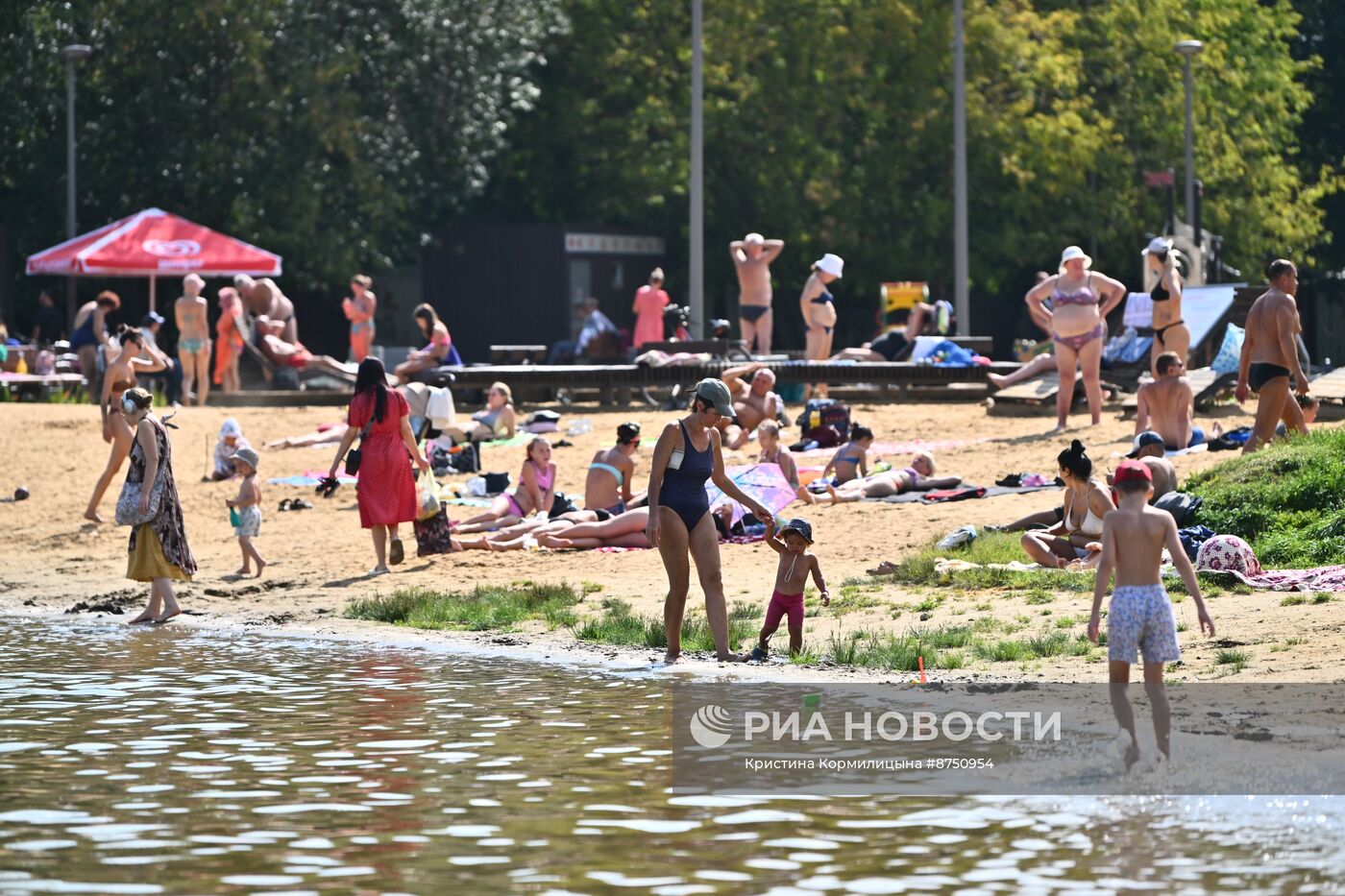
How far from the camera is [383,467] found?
16641 mm

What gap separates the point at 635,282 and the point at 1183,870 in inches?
1387

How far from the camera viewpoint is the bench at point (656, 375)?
26172 mm

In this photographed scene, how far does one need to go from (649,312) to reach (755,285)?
9.23 ft

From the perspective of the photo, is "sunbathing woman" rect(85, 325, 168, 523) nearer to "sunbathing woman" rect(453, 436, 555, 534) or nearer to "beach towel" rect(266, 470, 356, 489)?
"beach towel" rect(266, 470, 356, 489)

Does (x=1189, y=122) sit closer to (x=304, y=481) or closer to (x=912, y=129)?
(x=912, y=129)

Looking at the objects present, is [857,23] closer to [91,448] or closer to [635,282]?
[635,282]

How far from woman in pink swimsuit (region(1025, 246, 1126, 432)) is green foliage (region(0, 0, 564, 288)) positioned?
18.9m

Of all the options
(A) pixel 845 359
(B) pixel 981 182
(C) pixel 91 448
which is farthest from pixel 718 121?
(C) pixel 91 448

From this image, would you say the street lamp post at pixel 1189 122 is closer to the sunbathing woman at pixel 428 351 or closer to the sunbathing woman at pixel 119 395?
the sunbathing woman at pixel 428 351

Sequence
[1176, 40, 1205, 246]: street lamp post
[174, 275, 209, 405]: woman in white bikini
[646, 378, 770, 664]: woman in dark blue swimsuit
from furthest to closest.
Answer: [1176, 40, 1205, 246]: street lamp post
[174, 275, 209, 405]: woman in white bikini
[646, 378, 770, 664]: woman in dark blue swimsuit

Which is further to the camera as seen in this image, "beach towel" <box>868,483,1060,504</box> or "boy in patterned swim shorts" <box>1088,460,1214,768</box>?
"beach towel" <box>868,483,1060,504</box>

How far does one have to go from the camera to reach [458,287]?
139 ft

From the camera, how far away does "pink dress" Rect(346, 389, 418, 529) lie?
16609mm

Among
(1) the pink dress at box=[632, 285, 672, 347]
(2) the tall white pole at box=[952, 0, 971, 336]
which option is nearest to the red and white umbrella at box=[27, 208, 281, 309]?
(1) the pink dress at box=[632, 285, 672, 347]
